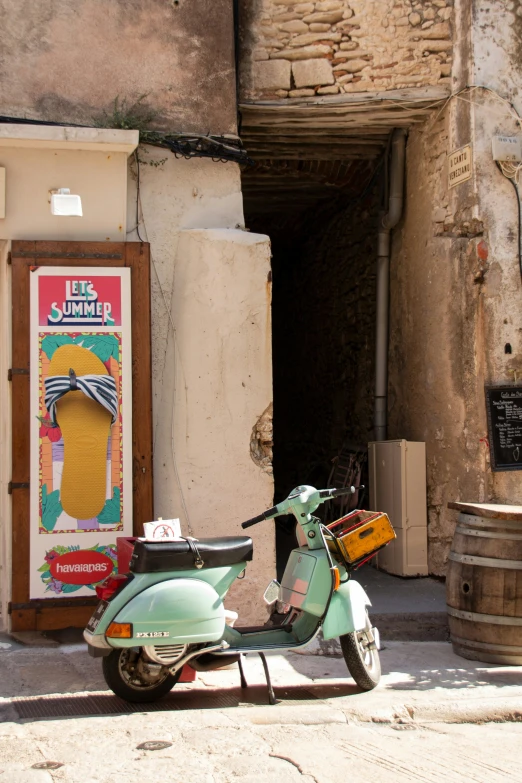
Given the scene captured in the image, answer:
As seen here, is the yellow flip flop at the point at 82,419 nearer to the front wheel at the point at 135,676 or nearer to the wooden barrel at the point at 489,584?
the front wheel at the point at 135,676

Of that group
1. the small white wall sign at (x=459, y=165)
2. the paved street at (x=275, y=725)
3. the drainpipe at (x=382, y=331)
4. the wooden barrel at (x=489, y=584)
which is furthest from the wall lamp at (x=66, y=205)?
the drainpipe at (x=382, y=331)

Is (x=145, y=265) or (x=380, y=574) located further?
(x=380, y=574)

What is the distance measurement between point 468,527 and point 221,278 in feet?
7.84

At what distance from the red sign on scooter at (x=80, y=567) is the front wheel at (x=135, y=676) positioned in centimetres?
130

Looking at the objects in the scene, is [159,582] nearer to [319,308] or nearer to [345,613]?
[345,613]

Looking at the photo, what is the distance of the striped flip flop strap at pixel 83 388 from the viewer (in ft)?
19.7

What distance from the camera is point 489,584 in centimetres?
553

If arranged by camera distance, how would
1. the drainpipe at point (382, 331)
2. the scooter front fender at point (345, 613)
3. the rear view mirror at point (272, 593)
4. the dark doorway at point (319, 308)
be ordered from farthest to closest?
1. the dark doorway at point (319, 308)
2. the drainpipe at point (382, 331)
3. the rear view mirror at point (272, 593)
4. the scooter front fender at point (345, 613)

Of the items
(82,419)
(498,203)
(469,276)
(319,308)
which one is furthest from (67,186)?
(319,308)

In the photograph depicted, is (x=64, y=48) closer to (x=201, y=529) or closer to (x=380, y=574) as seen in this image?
(x=201, y=529)

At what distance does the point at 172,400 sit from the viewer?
6.34m

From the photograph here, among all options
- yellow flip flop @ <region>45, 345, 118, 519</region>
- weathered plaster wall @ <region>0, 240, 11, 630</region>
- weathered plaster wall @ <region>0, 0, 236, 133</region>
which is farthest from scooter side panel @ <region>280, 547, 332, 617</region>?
weathered plaster wall @ <region>0, 0, 236, 133</region>

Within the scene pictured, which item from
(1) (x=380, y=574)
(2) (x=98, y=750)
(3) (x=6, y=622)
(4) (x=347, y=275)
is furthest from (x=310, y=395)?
(2) (x=98, y=750)

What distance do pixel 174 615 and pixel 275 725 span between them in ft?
2.40
